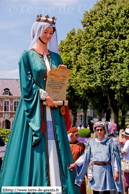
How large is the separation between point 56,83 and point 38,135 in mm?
827

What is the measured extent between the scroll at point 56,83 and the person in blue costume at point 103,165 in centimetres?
109

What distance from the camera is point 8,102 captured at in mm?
56344

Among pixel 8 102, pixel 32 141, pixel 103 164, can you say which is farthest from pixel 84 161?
pixel 8 102

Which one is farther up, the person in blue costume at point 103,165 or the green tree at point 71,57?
the green tree at point 71,57

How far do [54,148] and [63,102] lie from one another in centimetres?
71

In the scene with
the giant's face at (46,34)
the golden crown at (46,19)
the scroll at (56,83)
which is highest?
the golden crown at (46,19)

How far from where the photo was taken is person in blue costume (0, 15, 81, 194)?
4.13m

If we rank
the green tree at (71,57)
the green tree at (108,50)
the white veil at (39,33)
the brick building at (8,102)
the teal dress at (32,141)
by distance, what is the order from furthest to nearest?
the brick building at (8,102)
the green tree at (71,57)
the green tree at (108,50)
the white veil at (39,33)
the teal dress at (32,141)

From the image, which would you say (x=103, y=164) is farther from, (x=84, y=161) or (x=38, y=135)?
(x=38, y=135)

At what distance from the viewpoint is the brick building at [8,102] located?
55500 mm

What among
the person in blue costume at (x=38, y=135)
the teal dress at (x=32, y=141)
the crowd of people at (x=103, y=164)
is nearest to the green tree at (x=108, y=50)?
the crowd of people at (x=103, y=164)

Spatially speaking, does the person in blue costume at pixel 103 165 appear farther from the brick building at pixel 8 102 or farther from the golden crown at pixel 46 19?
the brick building at pixel 8 102

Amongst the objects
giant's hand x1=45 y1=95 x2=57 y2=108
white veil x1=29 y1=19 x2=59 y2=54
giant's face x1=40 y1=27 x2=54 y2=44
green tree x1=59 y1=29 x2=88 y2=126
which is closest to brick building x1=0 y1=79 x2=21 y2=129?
green tree x1=59 y1=29 x2=88 y2=126

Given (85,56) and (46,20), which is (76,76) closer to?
(85,56)
